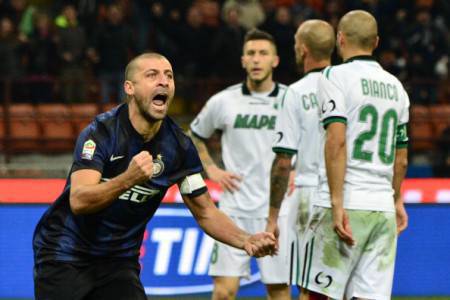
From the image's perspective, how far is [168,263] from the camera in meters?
9.76

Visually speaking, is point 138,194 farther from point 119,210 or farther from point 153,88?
point 153,88

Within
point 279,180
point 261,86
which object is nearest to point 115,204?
point 279,180

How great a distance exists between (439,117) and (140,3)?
4.70m

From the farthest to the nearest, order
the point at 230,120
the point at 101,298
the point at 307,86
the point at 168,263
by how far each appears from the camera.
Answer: the point at 168,263 < the point at 230,120 < the point at 307,86 < the point at 101,298

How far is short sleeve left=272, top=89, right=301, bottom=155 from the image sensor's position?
7.14 m

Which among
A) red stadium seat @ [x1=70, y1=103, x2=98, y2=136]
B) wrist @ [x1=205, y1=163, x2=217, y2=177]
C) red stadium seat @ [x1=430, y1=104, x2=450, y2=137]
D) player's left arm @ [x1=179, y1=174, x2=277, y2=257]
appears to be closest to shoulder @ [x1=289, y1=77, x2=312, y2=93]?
wrist @ [x1=205, y1=163, x2=217, y2=177]

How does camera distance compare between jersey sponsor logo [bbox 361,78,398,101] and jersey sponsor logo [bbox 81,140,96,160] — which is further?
jersey sponsor logo [bbox 361,78,398,101]

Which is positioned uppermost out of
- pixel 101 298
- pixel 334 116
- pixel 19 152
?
pixel 334 116

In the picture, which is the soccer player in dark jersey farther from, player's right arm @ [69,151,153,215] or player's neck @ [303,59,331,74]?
player's neck @ [303,59,331,74]

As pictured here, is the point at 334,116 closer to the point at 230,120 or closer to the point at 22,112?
the point at 230,120

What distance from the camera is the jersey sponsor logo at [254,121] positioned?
8508 mm

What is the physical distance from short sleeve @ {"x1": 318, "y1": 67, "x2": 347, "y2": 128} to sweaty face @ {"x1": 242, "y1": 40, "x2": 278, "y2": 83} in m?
2.13

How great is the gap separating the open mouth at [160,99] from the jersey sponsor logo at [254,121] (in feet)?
9.39

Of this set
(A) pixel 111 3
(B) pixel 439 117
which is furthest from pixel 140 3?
(B) pixel 439 117
